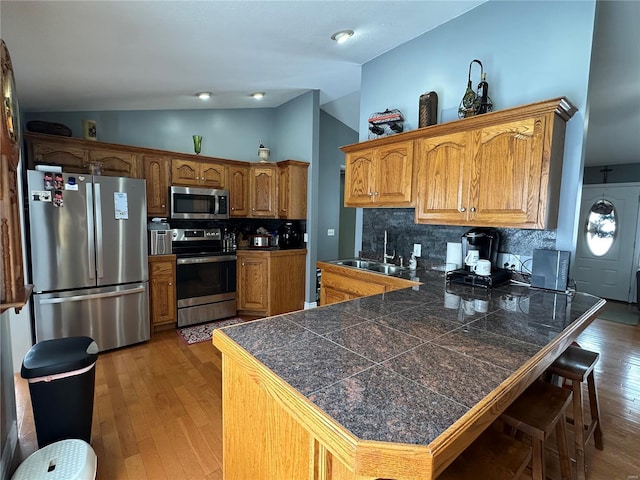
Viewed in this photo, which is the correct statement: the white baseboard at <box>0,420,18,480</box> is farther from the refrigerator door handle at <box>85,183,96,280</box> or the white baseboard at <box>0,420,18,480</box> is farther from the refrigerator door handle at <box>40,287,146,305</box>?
the refrigerator door handle at <box>85,183,96,280</box>

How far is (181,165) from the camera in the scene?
3809 mm

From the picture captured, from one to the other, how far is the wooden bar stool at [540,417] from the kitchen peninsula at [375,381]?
35 centimetres

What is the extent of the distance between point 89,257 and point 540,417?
3556 millimetres

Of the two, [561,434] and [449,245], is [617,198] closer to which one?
[449,245]

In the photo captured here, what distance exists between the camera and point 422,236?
2.86m

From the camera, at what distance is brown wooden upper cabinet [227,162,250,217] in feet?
13.8

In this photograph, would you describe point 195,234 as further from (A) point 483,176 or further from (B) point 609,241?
(B) point 609,241

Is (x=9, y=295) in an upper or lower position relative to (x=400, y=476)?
upper

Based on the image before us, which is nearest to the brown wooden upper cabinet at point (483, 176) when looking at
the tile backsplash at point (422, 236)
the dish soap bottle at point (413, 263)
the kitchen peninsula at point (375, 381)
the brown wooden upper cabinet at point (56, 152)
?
the tile backsplash at point (422, 236)

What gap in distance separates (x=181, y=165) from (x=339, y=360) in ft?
11.7

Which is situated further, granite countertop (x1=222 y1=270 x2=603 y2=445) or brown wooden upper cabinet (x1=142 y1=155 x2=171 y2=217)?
brown wooden upper cabinet (x1=142 y1=155 x2=171 y2=217)

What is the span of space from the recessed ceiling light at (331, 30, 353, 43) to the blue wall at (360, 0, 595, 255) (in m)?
0.63

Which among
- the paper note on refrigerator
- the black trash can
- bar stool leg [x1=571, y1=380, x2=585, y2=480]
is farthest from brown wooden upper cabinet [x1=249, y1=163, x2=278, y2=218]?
bar stool leg [x1=571, y1=380, x2=585, y2=480]

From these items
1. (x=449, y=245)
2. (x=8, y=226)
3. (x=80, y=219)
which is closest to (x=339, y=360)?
(x=8, y=226)
